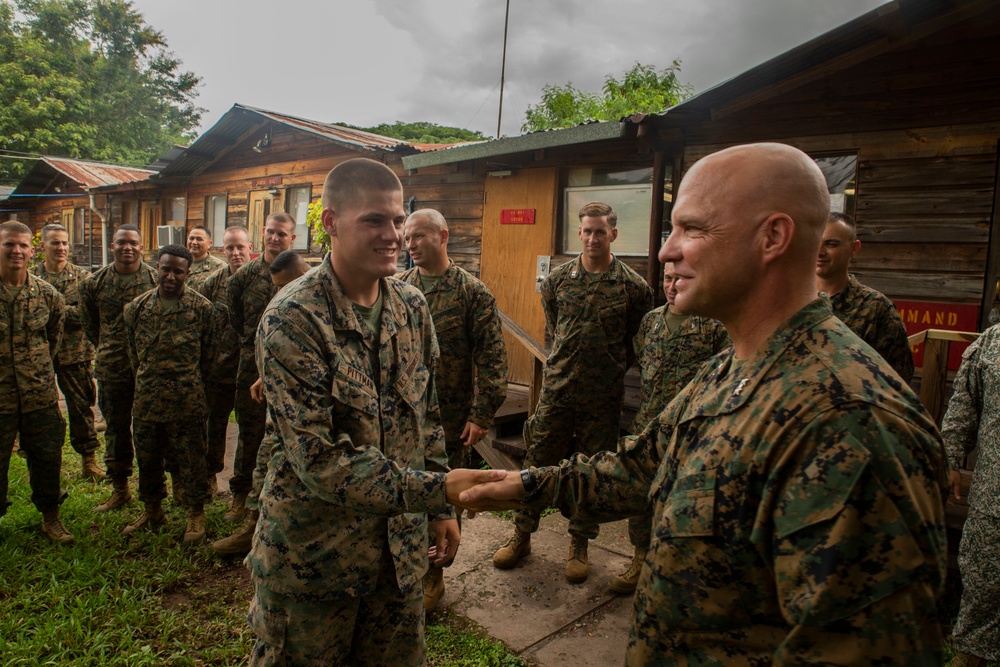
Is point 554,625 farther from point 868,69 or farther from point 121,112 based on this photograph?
point 121,112

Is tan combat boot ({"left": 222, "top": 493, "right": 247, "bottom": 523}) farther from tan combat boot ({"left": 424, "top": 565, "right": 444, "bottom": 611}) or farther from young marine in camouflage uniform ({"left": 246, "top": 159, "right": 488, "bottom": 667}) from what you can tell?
young marine in camouflage uniform ({"left": 246, "top": 159, "right": 488, "bottom": 667})

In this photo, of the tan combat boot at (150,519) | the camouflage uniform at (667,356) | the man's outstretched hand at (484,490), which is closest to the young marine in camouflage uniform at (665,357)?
the camouflage uniform at (667,356)

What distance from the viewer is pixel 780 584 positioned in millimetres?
1147

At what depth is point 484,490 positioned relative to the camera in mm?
1985

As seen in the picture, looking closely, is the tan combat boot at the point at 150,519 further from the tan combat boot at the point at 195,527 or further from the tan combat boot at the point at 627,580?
the tan combat boot at the point at 627,580

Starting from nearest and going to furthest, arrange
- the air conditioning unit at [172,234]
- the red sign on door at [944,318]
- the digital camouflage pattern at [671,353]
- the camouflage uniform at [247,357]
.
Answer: the digital camouflage pattern at [671,353]
the camouflage uniform at [247,357]
the red sign on door at [944,318]
the air conditioning unit at [172,234]

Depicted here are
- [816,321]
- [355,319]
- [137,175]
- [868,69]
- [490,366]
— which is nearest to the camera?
[816,321]

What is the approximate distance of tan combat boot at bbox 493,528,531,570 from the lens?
15.1 ft

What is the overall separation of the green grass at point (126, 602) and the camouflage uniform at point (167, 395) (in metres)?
0.43

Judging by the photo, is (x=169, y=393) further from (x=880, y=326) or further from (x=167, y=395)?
(x=880, y=326)

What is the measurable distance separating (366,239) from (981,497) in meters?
3.30

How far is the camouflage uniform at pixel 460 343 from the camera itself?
14.3 ft

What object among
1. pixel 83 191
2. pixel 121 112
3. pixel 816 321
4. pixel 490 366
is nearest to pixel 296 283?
pixel 816 321

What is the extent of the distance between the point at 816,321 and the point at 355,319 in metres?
1.45
